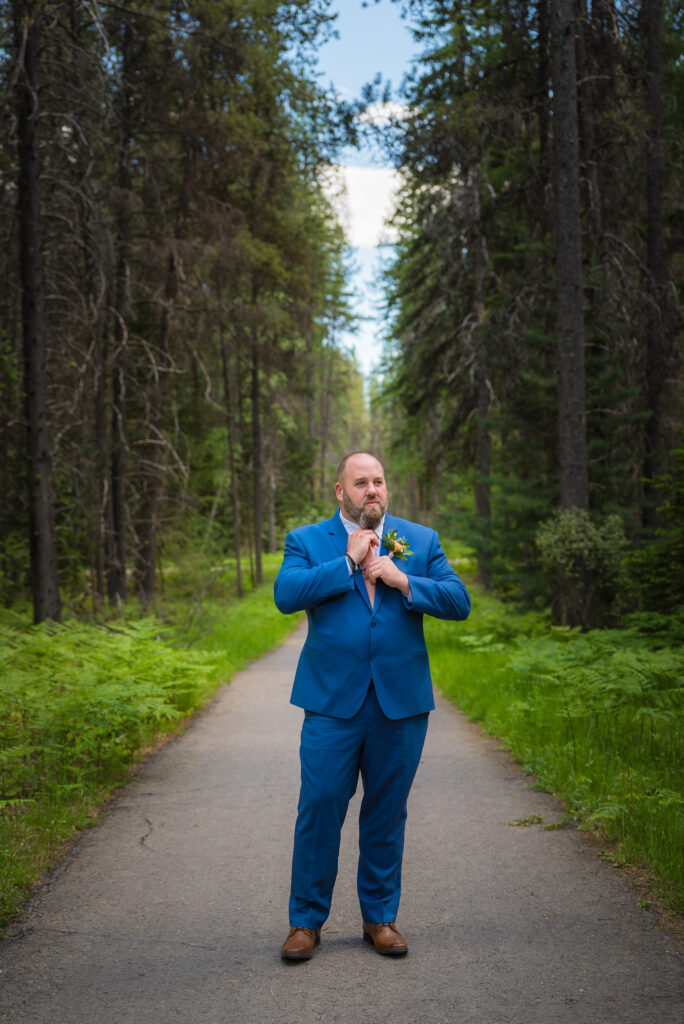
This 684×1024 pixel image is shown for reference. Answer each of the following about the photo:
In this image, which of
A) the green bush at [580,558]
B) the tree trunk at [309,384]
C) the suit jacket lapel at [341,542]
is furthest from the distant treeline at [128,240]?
the suit jacket lapel at [341,542]

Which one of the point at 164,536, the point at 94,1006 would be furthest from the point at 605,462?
the point at 94,1006

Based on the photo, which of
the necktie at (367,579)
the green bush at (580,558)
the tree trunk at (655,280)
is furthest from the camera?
the tree trunk at (655,280)

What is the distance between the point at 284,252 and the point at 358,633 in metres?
18.0

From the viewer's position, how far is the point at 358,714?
383cm

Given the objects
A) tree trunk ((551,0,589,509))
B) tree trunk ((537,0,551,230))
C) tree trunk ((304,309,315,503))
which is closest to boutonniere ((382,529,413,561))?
tree trunk ((551,0,589,509))

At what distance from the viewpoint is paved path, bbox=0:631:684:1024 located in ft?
11.0

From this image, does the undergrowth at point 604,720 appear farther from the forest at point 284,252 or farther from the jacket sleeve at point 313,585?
the jacket sleeve at point 313,585

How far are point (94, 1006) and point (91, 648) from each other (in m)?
5.94

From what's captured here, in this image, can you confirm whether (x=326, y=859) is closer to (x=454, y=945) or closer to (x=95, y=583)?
(x=454, y=945)

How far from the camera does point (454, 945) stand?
3.91 m

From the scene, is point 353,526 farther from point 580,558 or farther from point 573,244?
point 573,244

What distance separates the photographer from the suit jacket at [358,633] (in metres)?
3.80

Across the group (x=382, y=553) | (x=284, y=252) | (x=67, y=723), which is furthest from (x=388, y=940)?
(x=284, y=252)

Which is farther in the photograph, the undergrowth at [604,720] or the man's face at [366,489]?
the undergrowth at [604,720]
